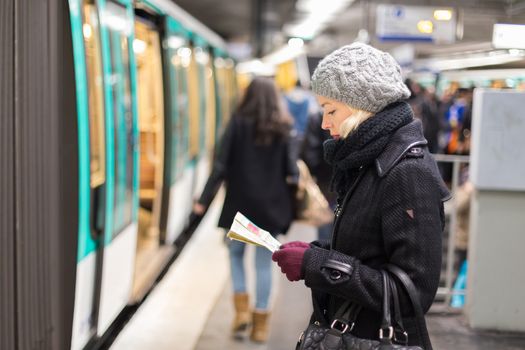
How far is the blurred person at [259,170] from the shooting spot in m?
4.89

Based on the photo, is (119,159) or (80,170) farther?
(119,159)

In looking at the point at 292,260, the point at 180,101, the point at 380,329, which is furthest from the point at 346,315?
the point at 180,101

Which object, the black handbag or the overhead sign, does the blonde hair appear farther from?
the overhead sign

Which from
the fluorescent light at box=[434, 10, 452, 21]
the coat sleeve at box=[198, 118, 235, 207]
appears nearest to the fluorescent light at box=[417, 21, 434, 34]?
the fluorescent light at box=[434, 10, 452, 21]

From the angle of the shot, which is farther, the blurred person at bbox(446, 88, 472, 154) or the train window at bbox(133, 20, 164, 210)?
the train window at bbox(133, 20, 164, 210)

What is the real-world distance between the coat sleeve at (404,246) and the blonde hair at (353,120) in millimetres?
202

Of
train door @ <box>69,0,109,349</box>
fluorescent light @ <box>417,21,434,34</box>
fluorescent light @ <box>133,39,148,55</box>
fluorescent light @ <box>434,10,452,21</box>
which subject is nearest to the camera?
train door @ <box>69,0,109,349</box>

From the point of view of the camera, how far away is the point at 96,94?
13.0 feet

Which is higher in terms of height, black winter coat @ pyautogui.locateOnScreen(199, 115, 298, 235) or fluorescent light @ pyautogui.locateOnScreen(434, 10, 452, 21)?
fluorescent light @ pyautogui.locateOnScreen(434, 10, 452, 21)

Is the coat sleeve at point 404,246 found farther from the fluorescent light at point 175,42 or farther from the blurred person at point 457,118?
the fluorescent light at point 175,42

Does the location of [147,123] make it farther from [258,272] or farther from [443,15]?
[258,272]

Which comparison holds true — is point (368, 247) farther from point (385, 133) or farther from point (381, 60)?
point (381, 60)

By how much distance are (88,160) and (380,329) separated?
1.89 metres

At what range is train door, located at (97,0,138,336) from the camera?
167 inches
